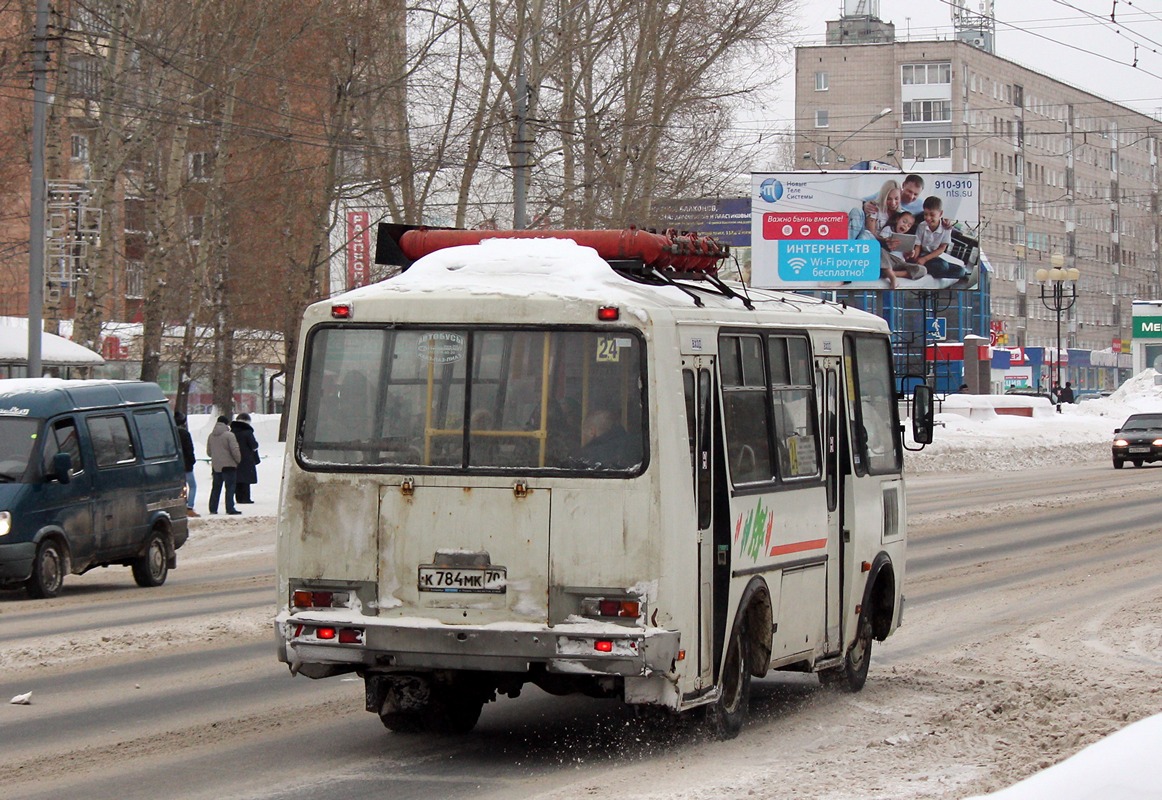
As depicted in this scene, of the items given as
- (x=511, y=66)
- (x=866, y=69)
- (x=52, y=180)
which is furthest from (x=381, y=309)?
(x=866, y=69)

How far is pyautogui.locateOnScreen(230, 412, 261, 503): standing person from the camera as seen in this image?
27891 mm

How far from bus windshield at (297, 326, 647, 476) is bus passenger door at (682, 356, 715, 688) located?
369 mm

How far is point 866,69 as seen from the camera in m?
116

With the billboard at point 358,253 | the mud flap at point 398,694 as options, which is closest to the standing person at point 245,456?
the billboard at point 358,253

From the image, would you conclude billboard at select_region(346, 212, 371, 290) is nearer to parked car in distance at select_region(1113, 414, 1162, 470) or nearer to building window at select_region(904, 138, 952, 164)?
parked car in distance at select_region(1113, 414, 1162, 470)

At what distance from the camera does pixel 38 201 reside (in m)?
27.1

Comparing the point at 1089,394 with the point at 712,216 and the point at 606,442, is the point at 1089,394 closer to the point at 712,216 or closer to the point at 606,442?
the point at 712,216

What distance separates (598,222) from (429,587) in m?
39.9

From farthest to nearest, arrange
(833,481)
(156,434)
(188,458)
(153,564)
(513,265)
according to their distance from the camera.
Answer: (188,458) → (156,434) → (153,564) → (833,481) → (513,265)

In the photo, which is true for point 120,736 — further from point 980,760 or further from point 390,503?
point 980,760

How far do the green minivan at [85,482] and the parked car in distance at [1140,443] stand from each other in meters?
31.2

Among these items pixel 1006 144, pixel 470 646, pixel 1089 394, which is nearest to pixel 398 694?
pixel 470 646

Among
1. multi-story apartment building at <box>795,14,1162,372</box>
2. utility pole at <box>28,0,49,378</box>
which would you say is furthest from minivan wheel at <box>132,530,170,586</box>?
multi-story apartment building at <box>795,14,1162,372</box>

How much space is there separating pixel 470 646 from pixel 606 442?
1145 millimetres
